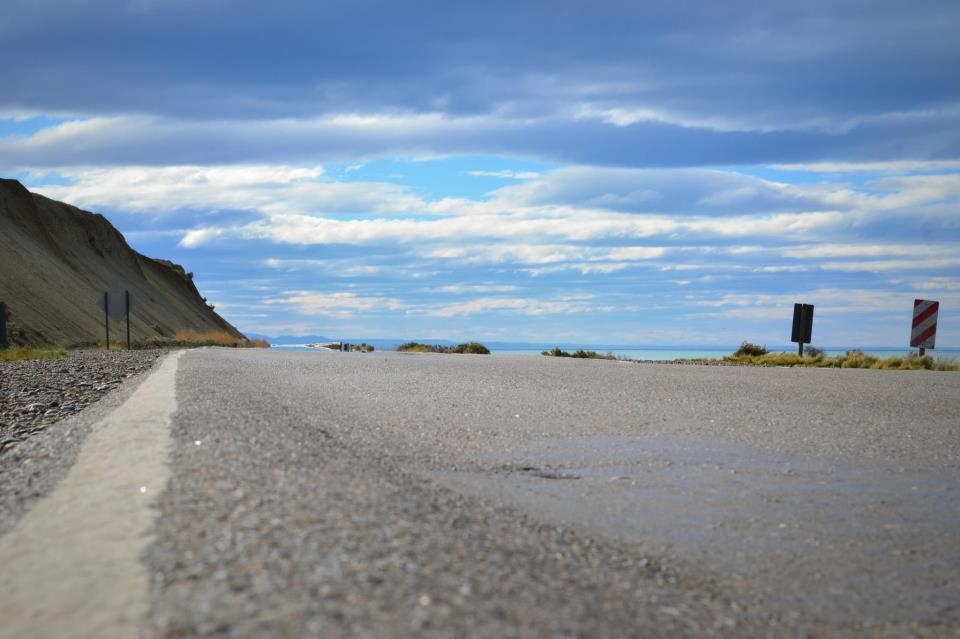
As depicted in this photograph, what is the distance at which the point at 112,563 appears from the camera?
13.1 ft

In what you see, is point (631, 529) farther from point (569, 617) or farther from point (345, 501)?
point (569, 617)

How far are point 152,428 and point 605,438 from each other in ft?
12.4

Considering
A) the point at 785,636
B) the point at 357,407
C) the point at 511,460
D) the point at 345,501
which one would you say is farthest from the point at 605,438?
the point at 785,636

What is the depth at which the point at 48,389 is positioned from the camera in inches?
675

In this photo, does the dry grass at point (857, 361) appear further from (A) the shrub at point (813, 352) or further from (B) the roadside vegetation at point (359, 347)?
(B) the roadside vegetation at point (359, 347)

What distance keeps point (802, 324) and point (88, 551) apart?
23560 millimetres

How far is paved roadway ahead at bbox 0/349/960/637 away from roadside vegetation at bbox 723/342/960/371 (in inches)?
450

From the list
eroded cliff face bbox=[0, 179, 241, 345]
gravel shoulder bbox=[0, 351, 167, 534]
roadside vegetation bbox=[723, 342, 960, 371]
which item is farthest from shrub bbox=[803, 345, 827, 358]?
eroded cliff face bbox=[0, 179, 241, 345]

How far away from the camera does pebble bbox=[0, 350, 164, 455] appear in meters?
12.7

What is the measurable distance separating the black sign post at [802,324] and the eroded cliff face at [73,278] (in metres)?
34.6

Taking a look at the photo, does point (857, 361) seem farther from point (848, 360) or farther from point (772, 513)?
point (772, 513)

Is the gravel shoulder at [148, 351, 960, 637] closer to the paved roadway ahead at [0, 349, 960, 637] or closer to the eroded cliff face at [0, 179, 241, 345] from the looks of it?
the paved roadway ahead at [0, 349, 960, 637]

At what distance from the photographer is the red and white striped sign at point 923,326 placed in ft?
73.3

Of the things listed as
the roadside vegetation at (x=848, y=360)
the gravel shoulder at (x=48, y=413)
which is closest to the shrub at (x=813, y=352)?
the roadside vegetation at (x=848, y=360)
